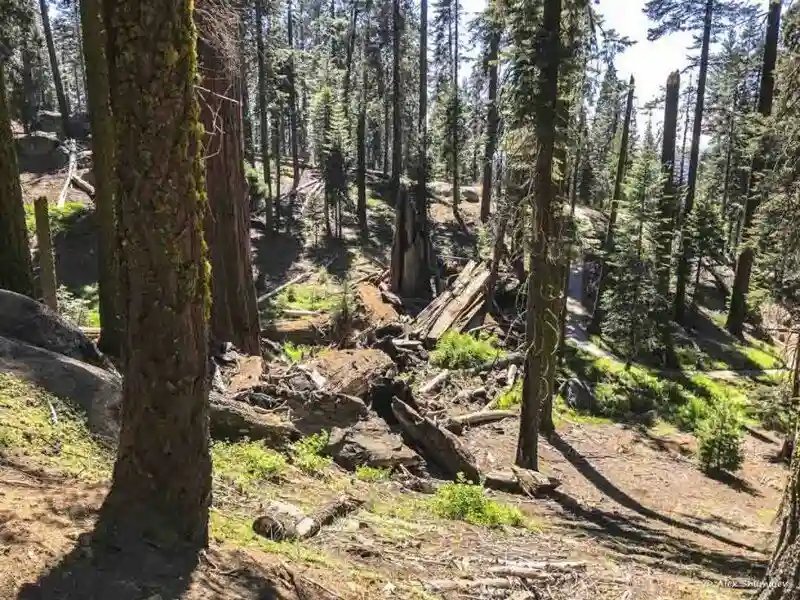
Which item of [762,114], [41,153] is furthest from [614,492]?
[41,153]

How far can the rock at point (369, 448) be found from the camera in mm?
9289

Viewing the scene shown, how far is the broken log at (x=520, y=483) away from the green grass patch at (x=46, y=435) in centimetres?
676

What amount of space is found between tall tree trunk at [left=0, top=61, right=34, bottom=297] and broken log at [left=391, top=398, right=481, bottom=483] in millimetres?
6258

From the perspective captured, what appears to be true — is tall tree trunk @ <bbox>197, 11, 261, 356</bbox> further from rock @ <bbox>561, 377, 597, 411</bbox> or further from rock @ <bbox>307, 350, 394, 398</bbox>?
rock @ <bbox>561, 377, 597, 411</bbox>

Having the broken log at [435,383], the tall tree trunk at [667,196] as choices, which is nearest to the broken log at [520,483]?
the broken log at [435,383]

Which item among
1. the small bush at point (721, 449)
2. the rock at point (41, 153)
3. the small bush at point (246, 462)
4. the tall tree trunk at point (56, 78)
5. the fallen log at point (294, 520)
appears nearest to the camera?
the fallen log at point (294, 520)

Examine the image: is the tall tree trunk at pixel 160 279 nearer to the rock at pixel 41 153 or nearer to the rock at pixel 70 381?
the rock at pixel 70 381

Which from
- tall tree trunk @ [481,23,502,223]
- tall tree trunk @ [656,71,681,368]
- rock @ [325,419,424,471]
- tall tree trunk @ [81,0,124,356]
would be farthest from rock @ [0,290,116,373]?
tall tree trunk @ [481,23,502,223]

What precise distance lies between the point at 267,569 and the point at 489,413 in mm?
11376

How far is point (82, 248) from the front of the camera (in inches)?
1069

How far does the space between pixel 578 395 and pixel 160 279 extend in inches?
625

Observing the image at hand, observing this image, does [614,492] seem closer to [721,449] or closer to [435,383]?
[721,449]

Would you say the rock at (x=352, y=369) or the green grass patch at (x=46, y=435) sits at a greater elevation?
the green grass patch at (x=46, y=435)

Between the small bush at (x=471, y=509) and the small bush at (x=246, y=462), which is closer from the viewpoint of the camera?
the small bush at (x=246, y=462)
